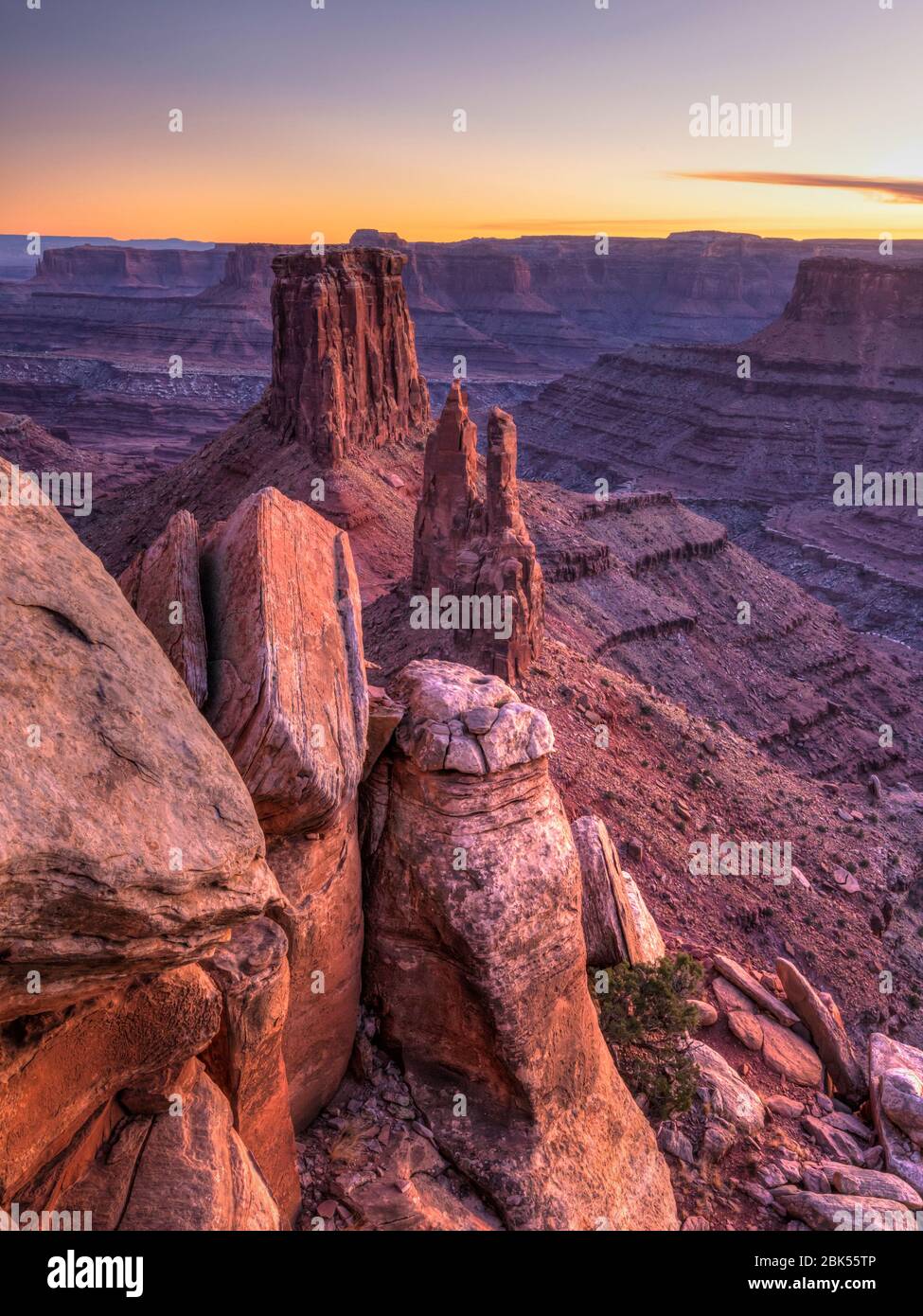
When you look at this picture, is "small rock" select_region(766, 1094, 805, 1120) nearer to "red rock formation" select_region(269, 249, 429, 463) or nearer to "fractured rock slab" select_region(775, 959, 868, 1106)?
"fractured rock slab" select_region(775, 959, 868, 1106)

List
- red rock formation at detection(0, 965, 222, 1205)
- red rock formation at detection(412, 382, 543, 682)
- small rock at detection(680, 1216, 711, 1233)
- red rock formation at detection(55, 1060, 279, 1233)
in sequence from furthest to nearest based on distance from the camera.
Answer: red rock formation at detection(412, 382, 543, 682), small rock at detection(680, 1216, 711, 1233), red rock formation at detection(55, 1060, 279, 1233), red rock formation at detection(0, 965, 222, 1205)

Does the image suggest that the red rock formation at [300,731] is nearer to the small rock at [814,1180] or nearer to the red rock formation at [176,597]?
the red rock formation at [176,597]

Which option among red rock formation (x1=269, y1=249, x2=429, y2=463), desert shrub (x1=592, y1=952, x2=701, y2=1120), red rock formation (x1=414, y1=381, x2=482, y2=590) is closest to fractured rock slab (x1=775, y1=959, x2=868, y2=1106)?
desert shrub (x1=592, y1=952, x2=701, y2=1120)

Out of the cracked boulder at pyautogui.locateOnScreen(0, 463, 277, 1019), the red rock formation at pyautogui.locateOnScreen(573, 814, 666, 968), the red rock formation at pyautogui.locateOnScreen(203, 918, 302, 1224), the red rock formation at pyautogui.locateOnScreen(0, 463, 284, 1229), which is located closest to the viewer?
the cracked boulder at pyautogui.locateOnScreen(0, 463, 277, 1019)

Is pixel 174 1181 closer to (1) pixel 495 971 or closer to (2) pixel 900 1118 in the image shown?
(1) pixel 495 971

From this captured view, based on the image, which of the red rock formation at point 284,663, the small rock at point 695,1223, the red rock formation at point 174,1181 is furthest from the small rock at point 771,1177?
the red rock formation at point 284,663

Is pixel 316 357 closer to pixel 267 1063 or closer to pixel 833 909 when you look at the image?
pixel 833 909
